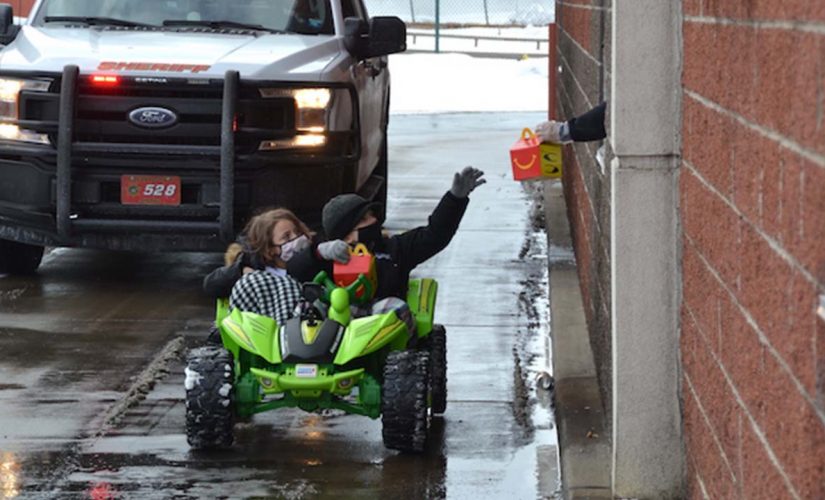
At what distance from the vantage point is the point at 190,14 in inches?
472

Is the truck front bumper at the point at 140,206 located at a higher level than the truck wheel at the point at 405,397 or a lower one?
higher

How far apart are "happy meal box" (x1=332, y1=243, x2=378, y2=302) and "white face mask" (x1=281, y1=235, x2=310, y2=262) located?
A: 0.28 m

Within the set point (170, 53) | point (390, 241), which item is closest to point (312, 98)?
point (170, 53)

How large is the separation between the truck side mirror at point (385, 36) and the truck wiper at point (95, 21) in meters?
1.43

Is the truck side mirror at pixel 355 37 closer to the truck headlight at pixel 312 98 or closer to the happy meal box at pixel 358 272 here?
the truck headlight at pixel 312 98

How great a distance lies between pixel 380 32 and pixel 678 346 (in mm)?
6597

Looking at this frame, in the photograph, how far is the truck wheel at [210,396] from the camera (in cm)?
712

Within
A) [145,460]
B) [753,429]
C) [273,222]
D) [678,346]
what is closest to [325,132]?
[273,222]

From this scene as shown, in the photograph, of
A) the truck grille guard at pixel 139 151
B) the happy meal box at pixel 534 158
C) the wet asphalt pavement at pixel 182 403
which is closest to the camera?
the wet asphalt pavement at pixel 182 403

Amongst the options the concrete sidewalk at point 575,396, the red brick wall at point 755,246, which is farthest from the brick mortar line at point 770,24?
the concrete sidewalk at point 575,396

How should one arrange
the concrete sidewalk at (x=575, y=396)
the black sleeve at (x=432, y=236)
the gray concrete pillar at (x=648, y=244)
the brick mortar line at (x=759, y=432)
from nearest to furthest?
the brick mortar line at (x=759, y=432)
the gray concrete pillar at (x=648, y=244)
the concrete sidewalk at (x=575, y=396)
the black sleeve at (x=432, y=236)

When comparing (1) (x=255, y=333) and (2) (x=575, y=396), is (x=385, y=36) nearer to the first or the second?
(2) (x=575, y=396)

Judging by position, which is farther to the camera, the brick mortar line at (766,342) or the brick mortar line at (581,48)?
the brick mortar line at (581,48)

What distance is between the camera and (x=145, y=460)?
23.7 ft
